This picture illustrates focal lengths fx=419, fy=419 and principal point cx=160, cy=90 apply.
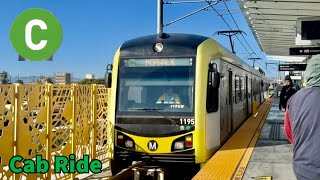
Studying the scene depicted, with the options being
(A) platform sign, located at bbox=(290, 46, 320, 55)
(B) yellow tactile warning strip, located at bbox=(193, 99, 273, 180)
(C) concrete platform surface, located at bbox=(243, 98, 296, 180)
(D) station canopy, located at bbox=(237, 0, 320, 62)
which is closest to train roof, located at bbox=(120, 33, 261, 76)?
(B) yellow tactile warning strip, located at bbox=(193, 99, 273, 180)

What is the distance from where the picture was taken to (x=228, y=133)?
10.2m

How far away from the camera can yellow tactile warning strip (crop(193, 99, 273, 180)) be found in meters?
6.16

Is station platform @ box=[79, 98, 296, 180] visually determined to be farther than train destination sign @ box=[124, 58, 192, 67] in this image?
No

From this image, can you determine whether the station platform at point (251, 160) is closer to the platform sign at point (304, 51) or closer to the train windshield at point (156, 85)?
the train windshield at point (156, 85)

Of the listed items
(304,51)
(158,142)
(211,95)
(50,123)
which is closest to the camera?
(50,123)

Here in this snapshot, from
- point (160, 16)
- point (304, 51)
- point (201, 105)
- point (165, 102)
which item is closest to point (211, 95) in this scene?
point (201, 105)

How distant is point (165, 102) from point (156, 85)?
0.36 meters

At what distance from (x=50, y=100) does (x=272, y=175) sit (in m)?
3.97

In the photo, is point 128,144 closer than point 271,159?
No

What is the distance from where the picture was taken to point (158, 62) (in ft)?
26.0

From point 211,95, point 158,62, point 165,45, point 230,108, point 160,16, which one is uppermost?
point 160,16

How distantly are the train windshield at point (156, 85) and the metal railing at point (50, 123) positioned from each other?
114cm

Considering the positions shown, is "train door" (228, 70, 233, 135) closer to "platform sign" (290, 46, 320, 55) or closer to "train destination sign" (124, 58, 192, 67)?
"train destination sign" (124, 58, 192, 67)

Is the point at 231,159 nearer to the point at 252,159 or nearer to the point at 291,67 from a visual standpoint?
the point at 252,159
